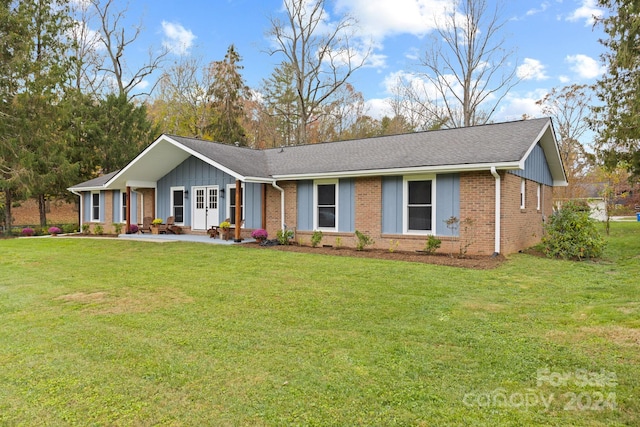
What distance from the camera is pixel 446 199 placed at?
1112cm

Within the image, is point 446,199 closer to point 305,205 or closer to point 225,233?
point 305,205

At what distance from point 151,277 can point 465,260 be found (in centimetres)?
735

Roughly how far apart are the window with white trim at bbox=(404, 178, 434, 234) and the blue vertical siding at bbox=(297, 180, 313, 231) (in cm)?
348

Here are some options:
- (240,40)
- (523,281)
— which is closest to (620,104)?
(523,281)

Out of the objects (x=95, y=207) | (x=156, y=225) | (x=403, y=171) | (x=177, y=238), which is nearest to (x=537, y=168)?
(x=403, y=171)

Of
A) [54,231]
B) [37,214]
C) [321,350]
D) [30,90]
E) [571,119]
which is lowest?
[321,350]

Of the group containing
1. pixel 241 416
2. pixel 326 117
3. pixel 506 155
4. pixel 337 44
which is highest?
pixel 337 44

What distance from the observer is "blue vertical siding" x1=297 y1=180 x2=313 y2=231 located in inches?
538

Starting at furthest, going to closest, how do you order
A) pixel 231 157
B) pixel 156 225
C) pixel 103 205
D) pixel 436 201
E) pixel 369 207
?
1. pixel 103 205
2. pixel 156 225
3. pixel 231 157
4. pixel 369 207
5. pixel 436 201

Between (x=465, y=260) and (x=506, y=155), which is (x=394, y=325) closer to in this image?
(x=465, y=260)

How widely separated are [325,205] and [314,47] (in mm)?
19763

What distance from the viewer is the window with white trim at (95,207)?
20967mm

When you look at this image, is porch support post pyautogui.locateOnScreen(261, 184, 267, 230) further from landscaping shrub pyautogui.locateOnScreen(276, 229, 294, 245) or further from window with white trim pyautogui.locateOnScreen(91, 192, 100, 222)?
window with white trim pyautogui.locateOnScreen(91, 192, 100, 222)

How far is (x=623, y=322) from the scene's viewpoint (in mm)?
4660
